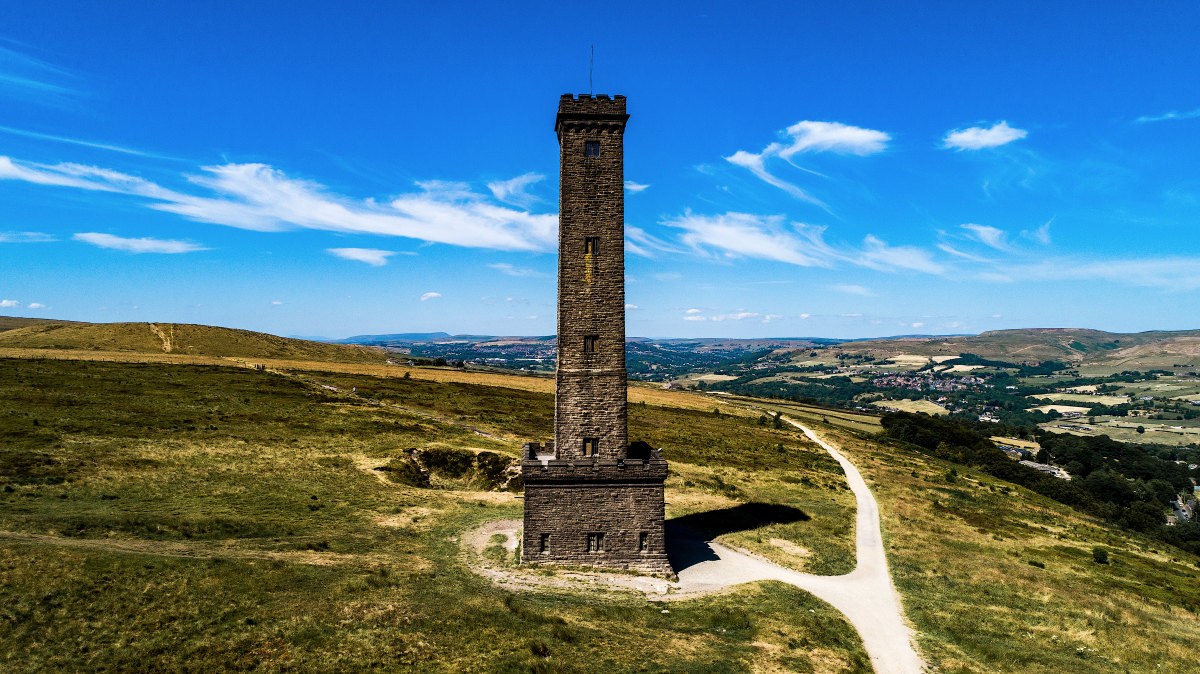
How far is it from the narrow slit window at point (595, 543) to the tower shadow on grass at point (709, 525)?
14.7 feet

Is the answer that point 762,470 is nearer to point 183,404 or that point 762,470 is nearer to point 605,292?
point 605,292

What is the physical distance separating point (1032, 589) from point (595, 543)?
91.3 ft

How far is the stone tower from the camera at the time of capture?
2991 centimetres

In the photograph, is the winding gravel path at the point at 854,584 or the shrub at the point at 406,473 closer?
the winding gravel path at the point at 854,584

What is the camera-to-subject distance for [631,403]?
118500mm

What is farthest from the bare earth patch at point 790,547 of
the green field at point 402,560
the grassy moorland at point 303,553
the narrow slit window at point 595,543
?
the narrow slit window at point 595,543

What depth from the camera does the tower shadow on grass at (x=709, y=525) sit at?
1320 inches

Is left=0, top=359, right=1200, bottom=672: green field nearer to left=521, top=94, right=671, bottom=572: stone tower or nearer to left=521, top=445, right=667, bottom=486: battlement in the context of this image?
left=521, top=94, right=671, bottom=572: stone tower

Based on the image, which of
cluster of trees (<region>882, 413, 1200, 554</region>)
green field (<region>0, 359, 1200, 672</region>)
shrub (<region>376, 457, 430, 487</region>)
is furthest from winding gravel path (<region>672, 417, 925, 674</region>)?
cluster of trees (<region>882, 413, 1200, 554</region>)

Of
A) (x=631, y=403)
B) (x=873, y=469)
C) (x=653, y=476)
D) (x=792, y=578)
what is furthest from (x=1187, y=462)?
(x=653, y=476)

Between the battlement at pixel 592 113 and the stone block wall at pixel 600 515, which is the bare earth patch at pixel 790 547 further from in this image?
the battlement at pixel 592 113

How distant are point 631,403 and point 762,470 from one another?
54.8 metres

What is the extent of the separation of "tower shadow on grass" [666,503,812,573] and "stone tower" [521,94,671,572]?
155 inches

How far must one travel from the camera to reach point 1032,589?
3347cm
